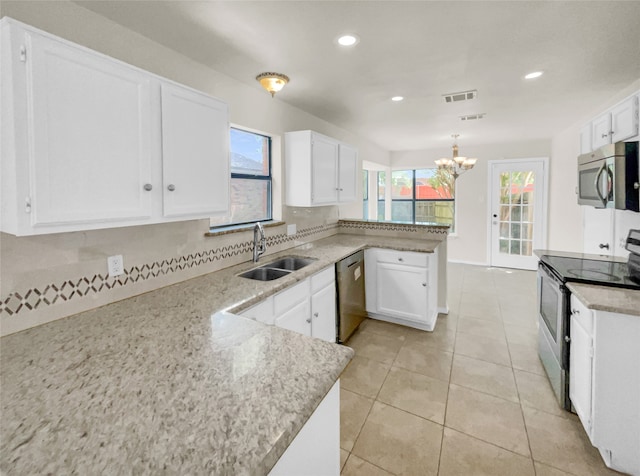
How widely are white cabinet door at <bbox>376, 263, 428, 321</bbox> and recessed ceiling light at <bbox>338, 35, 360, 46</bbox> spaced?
6.97 ft

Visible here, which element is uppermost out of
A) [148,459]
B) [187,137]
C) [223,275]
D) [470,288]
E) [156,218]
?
[187,137]

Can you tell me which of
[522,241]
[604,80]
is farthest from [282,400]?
[522,241]

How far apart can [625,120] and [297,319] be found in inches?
111

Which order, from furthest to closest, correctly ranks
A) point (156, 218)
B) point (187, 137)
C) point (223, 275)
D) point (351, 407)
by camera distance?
point (223, 275) < point (351, 407) < point (187, 137) < point (156, 218)

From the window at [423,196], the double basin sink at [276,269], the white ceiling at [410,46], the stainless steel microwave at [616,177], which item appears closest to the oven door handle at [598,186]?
the stainless steel microwave at [616,177]

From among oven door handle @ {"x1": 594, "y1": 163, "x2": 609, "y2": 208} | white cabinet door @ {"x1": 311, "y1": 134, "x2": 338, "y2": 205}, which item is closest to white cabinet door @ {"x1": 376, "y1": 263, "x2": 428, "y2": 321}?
white cabinet door @ {"x1": 311, "y1": 134, "x2": 338, "y2": 205}

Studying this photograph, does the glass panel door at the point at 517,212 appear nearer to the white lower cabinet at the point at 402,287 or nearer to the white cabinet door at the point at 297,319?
the white lower cabinet at the point at 402,287

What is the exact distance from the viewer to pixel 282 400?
90cm

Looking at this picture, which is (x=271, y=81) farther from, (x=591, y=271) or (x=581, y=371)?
(x=581, y=371)

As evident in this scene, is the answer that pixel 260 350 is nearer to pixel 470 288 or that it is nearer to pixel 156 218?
pixel 156 218

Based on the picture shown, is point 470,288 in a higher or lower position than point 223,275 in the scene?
lower

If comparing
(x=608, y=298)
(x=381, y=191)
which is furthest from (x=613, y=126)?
(x=381, y=191)

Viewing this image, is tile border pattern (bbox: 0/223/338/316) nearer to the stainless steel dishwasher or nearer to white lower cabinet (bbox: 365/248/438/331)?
the stainless steel dishwasher

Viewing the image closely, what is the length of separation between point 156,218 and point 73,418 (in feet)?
3.33
